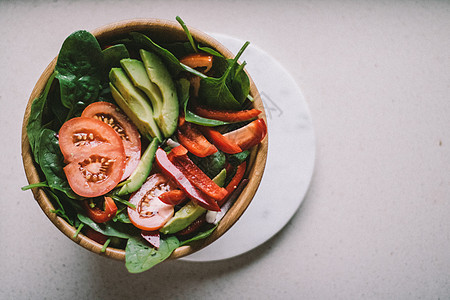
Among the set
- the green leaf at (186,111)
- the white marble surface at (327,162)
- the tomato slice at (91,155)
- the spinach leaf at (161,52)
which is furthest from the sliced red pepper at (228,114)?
the white marble surface at (327,162)

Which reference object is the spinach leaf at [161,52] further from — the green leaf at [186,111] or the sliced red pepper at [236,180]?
the sliced red pepper at [236,180]

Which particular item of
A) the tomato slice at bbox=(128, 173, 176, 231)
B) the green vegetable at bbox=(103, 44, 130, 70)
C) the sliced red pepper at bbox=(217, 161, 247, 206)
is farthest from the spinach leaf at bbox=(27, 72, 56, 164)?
the sliced red pepper at bbox=(217, 161, 247, 206)

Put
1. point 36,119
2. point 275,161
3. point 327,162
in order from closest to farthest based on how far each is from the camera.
→ point 36,119 → point 275,161 → point 327,162

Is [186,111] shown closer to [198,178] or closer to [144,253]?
[198,178]

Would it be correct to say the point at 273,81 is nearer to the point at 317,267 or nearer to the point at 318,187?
the point at 318,187

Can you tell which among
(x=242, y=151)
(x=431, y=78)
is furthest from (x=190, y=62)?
(x=431, y=78)

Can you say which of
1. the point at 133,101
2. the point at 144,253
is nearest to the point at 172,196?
the point at 144,253
